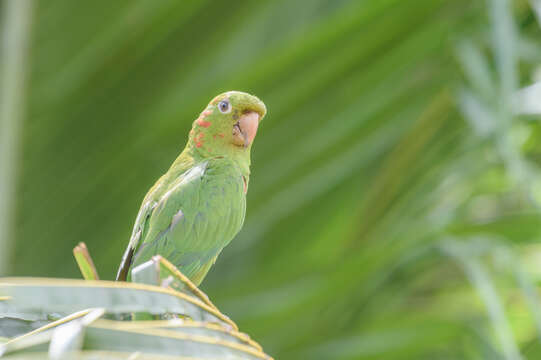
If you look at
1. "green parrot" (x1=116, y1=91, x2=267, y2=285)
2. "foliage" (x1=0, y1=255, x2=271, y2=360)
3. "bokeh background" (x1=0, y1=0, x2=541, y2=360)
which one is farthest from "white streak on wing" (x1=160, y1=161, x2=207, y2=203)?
"bokeh background" (x1=0, y1=0, x2=541, y2=360)

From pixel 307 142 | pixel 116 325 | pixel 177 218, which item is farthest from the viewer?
pixel 307 142

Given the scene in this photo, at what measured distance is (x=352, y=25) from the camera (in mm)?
769

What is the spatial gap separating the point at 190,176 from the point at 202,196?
0.02 m

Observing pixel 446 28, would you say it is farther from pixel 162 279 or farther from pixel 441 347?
pixel 162 279

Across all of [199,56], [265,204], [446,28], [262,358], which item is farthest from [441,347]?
[262,358]

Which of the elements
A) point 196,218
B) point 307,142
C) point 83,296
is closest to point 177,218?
point 196,218

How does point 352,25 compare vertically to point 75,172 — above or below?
above

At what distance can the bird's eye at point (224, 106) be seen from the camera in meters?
0.37

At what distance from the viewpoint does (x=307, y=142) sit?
2.85ft

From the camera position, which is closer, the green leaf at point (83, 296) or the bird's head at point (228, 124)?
the green leaf at point (83, 296)

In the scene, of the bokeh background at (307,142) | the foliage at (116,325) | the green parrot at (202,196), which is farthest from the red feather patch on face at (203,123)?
the bokeh background at (307,142)

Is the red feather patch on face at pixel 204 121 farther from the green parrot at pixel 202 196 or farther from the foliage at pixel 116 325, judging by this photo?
the foliage at pixel 116 325

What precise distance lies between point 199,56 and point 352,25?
0.69 ft

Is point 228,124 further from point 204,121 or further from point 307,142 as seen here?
point 307,142
